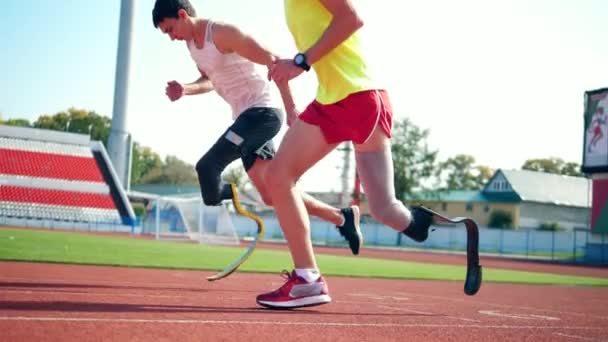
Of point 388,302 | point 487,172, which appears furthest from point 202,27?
point 487,172

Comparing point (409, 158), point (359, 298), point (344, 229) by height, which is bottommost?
point (359, 298)

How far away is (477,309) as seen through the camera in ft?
24.2

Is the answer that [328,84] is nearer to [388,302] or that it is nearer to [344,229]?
[344,229]

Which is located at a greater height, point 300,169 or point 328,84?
point 328,84

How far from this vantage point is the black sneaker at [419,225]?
5648 millimetres

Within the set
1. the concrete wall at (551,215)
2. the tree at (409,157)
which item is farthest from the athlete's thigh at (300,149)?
the concrete wall at (551,215)

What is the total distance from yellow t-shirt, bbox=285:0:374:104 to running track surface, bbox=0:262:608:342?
156 centimetres

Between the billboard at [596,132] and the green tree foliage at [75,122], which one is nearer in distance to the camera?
the billboard at [596,132]

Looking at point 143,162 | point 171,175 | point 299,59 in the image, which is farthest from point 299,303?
point 143,162

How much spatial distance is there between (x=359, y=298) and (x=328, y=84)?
3.28 metres

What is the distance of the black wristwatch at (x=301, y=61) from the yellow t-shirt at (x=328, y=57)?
33cm

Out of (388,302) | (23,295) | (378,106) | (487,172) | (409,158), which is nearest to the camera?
(378,106)

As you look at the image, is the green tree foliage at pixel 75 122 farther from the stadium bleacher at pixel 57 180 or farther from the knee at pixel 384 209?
the knee at pixel 384 209

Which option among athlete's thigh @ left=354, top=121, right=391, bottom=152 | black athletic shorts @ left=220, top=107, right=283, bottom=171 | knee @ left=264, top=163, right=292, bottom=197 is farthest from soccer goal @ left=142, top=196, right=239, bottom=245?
athlete's thigh @ left=354, top=121, right=391, bottom=152
